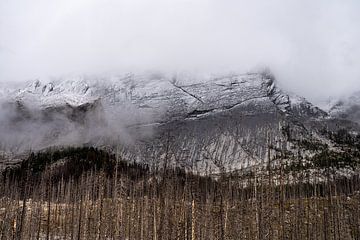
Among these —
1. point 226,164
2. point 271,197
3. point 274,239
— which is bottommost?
point 274,239

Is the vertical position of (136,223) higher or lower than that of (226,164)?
lower

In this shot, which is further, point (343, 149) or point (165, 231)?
point (343, 149)

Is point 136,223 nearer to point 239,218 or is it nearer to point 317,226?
point 239,218

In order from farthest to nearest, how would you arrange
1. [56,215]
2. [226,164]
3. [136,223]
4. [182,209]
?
[226,164] → [56,215] → [136,223] → [182,209]

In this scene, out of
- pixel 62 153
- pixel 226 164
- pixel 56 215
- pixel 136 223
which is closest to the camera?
pixel 136 223

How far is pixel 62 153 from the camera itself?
187 metres

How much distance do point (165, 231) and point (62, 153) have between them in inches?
5356

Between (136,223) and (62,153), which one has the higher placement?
(62,153)

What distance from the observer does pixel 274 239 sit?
59.2 metres

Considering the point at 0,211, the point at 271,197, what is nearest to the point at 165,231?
the point at 271,197

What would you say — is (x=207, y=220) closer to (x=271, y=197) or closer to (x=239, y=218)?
(x=239, y=218)

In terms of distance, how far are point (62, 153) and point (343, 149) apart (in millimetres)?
116573

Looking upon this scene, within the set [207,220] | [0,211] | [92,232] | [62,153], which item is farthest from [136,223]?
[62,153]

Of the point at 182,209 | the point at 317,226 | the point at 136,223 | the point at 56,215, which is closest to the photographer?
the point at 182,209
